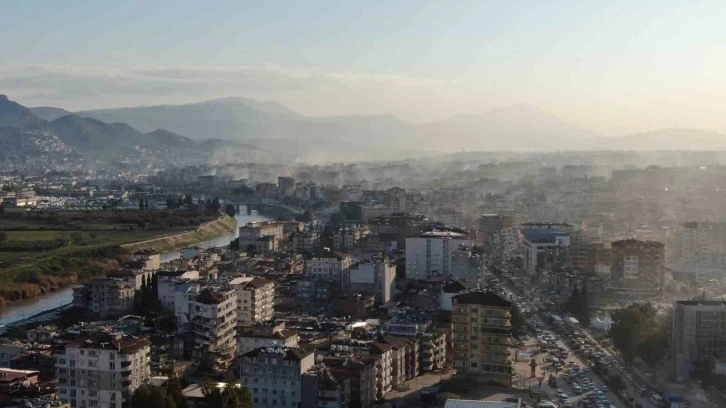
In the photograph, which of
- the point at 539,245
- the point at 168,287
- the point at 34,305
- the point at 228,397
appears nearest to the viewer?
the point at 228,397

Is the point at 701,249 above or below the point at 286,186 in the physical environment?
below

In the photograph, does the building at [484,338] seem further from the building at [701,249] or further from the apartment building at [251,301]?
the building at [701,249]

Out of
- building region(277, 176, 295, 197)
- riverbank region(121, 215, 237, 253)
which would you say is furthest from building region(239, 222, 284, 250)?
building region(277, 176, 295, 197)

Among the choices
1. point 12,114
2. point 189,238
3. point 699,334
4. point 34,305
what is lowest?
point 34,305

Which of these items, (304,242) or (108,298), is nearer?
(108,298)

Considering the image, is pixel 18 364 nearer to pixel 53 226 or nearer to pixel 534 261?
pixel 534 261

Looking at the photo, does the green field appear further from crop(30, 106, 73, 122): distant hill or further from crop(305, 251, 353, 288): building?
crop(30, 106, 73, 122): distant hill

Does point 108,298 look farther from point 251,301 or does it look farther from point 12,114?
point 12,114

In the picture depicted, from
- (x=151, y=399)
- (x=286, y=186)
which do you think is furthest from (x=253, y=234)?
(x=286, y=186)
